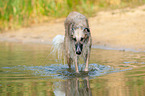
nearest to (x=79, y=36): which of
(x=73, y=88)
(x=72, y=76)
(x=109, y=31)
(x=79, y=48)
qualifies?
(x=79, y=48)

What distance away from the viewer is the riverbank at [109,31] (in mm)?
11633

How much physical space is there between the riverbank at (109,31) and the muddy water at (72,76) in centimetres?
170

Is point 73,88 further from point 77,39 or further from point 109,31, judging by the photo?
point 109,31

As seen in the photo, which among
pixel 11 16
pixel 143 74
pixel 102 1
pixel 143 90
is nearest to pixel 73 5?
pixel 102 1

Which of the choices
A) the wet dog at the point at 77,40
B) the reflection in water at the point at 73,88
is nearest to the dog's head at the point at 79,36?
the wet dog at the point at 77,40

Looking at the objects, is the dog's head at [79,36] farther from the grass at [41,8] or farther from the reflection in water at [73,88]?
the grass at [41,8]

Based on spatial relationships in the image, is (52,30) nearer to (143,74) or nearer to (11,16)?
(11,16)

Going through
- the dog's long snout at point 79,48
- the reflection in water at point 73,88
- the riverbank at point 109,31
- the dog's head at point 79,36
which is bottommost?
the reflection in water at point 73,88

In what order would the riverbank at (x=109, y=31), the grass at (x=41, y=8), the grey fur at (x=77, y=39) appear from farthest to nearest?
the grass at (x=41, y=8), the riverbank at (x=109, y=31), the grey fur at (x=77, y=39)

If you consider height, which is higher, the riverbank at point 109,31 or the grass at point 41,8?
the grass at point 41,8

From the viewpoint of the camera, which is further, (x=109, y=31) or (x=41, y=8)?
(x=41, y=8)

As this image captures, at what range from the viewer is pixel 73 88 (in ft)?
18.2

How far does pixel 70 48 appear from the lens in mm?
7453

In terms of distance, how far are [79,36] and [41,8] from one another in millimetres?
8688
